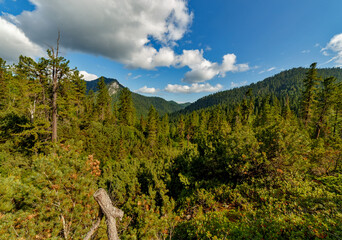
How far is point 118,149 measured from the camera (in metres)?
26.3

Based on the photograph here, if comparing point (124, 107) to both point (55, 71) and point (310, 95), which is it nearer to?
point (55, 71)

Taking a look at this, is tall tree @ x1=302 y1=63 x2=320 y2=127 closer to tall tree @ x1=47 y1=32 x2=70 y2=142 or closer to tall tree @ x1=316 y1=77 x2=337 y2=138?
tall tree @ x1=316 y1=77 x2=337 y2=138

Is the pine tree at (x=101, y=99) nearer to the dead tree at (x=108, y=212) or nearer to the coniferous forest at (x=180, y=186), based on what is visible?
the coniferous forest at (x=180, y=186)

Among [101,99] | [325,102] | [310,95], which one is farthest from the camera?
[101,99]

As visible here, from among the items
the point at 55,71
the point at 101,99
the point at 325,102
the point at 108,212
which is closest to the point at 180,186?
the point at 108,212

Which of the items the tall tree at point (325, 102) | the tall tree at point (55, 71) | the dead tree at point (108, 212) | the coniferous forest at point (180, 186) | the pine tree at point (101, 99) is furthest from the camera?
the pine tree at point (101, 99)

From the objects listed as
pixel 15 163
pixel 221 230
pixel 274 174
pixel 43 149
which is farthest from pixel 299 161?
pixel 15 163

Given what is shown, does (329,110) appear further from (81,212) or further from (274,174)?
(81,212)

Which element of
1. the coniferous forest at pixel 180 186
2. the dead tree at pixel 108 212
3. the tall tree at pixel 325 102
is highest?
the tall tree at pixel 325 102

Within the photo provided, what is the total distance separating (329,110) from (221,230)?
2666cm

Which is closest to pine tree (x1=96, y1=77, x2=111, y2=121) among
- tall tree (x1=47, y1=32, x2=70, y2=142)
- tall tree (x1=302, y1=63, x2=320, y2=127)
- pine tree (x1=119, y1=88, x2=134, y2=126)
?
pine tree (x1=119, y1=88, x2=134, y2=126)

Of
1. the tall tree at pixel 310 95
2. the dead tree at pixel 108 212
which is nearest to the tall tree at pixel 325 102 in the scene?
the tall tree at pixel 310 95

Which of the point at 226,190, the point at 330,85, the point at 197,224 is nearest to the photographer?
the point at 197,224

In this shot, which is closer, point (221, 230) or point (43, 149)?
point (221, 230)
